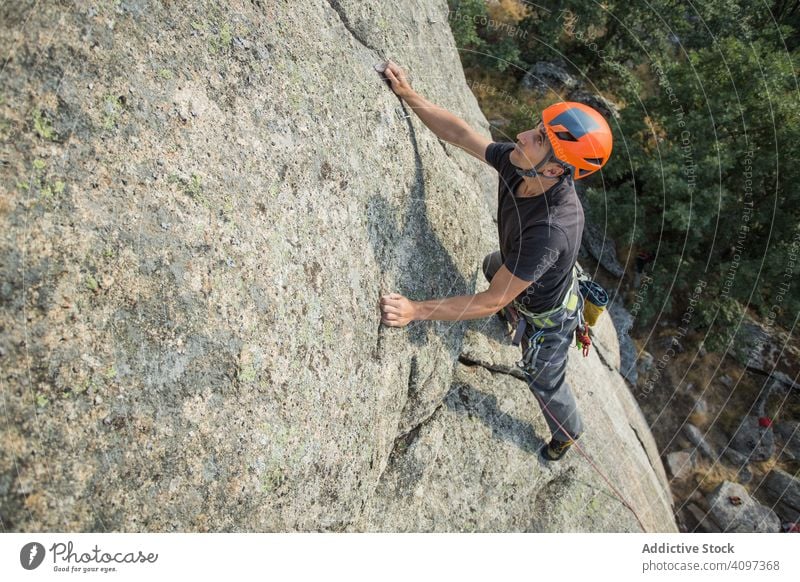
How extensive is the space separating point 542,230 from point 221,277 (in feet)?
10.3

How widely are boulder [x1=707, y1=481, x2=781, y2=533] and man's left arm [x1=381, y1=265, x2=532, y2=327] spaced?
61.1 ft

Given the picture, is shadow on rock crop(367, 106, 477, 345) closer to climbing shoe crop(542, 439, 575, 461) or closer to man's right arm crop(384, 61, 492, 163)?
man's right arm crop(384, 61, 492, 163)

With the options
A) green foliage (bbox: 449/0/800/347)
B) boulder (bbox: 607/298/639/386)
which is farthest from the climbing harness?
boulder (bbox: 607/298/639/386)

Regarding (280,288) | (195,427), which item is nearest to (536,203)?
(280,288)

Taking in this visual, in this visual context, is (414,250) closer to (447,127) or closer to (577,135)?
(447,127)

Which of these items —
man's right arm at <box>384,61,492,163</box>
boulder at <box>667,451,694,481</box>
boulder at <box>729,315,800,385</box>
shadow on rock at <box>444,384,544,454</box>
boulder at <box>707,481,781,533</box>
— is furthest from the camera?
boulder at <box>729,315,800,385</box>

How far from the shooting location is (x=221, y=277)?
12.0 feet

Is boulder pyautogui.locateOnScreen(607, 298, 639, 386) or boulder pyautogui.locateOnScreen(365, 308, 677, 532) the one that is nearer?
boulder pyautogui.locateOnScreen(365, 308, 677, 532)

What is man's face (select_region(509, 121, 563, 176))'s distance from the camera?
5043 mm

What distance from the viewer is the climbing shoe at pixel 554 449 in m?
6.84

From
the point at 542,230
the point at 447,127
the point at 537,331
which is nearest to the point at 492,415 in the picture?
the point at 537,331

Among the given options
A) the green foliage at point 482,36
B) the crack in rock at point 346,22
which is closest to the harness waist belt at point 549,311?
the crack in rock at point 346,22

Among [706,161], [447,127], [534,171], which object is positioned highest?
[534,171]

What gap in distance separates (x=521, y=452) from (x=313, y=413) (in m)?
3.59
